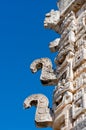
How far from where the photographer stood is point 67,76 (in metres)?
3.99

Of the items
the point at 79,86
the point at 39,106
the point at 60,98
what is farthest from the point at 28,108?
the point at 79,86

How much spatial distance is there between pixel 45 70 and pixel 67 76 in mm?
621

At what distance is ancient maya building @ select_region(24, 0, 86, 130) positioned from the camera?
3.52 meters

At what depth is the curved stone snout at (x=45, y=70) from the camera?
4395 mm

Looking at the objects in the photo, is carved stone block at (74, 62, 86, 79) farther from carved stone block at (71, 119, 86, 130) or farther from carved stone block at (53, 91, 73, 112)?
carved stone block at (71, 119, 86, 130)

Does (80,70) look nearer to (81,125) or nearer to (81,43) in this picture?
(81,43)

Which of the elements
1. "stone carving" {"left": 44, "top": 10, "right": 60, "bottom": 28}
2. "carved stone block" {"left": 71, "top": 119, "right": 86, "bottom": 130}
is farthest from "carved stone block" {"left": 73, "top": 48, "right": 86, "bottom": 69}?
"stone carving" {"left": 44, "top": 10, "right": 60, "bottom": 28}

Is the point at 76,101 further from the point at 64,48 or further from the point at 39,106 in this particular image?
the point at 64,48

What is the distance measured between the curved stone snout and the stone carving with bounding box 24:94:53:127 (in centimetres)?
27

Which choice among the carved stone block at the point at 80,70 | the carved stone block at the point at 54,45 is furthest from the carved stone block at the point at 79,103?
the carved stone block at the point at 54,45

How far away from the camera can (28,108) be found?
423cm

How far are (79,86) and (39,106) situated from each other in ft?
2.09

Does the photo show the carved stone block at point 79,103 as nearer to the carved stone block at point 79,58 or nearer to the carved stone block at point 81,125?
the carved stone block at point 81,125

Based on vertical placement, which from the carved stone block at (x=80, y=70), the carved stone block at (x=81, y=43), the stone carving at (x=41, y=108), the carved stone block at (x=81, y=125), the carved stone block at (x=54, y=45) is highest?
the carved stone block at (x=54, y=45)
